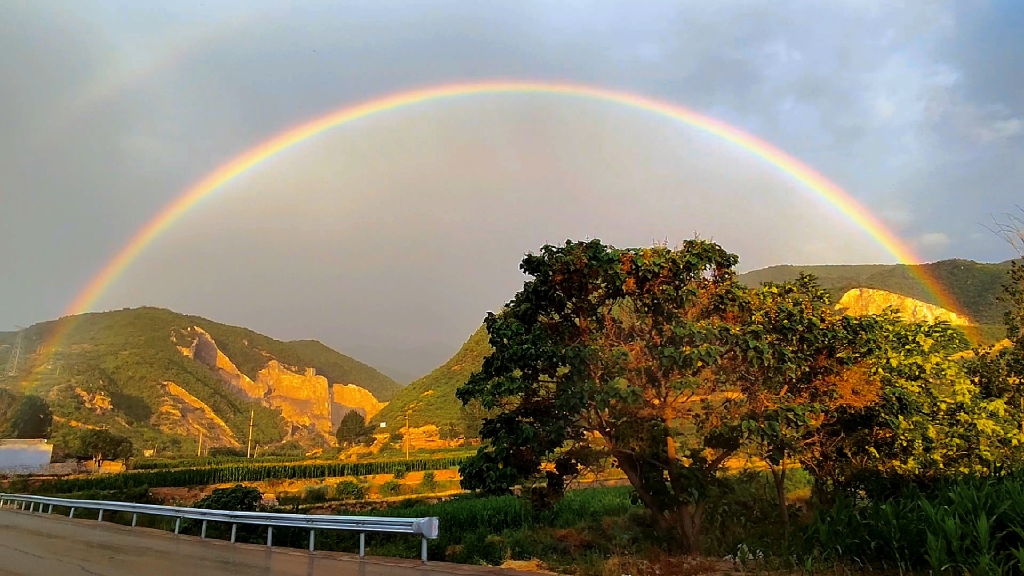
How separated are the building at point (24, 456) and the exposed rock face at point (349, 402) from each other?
113191 mm

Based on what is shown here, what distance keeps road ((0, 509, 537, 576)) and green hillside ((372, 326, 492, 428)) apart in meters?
85.5

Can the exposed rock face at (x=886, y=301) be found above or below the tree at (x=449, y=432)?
above

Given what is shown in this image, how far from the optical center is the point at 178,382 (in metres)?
135

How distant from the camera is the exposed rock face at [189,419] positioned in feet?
398

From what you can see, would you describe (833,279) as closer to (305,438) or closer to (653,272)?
(653,272)

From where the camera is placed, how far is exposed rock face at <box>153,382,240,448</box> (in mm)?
121375

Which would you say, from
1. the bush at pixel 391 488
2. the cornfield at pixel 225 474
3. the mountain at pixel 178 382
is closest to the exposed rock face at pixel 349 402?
the mountain at pixel 178 382

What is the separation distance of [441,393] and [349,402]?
75617 millimetres

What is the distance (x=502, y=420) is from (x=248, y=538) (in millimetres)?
6619

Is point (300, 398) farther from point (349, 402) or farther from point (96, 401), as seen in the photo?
point (96, 401)

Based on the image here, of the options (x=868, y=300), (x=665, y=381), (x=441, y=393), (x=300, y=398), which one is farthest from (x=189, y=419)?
(x=665, y=381)

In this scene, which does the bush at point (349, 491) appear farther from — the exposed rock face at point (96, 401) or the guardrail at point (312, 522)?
the exposed rock face at point (96, 401)

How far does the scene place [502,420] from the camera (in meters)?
11.4

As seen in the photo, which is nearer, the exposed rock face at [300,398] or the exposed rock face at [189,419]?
the exposed rock face at [189,419]
